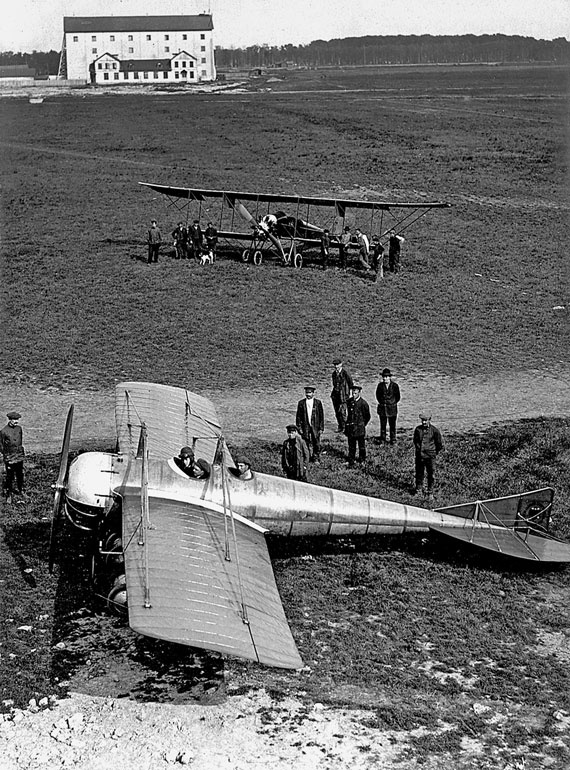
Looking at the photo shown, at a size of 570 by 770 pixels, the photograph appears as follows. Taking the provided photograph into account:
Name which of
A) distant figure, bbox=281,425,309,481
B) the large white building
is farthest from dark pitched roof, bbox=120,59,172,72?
distant figure, bbox=281,425,309,481

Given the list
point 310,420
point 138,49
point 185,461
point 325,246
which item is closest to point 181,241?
point 325,246

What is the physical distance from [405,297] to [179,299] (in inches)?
265

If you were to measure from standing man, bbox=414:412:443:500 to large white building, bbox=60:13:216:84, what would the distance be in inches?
4201

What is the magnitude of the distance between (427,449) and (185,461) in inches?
182

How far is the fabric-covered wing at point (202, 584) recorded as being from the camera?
29.6ft

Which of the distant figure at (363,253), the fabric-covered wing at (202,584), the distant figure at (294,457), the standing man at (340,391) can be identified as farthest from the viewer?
the distant figure at (363,253)

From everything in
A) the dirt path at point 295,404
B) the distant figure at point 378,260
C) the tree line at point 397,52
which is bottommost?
the dirt path at point 295,404

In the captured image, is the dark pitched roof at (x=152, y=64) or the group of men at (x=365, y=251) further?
the dark pitched roof at (x=152, y=64)

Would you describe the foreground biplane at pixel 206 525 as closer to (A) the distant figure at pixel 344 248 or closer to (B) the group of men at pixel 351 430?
(B) the group of men at pixel 351 430

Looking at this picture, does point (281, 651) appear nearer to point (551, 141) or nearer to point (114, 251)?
point (114, 251)

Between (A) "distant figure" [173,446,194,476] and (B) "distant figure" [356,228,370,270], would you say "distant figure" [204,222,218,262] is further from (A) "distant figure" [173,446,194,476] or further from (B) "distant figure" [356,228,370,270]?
(A) "distant figure" [173,446,194,476]

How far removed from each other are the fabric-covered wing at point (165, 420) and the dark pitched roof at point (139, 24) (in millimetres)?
103776

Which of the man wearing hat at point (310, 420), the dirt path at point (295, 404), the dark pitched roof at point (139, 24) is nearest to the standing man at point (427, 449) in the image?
the man wearing hat at point (310, 420)

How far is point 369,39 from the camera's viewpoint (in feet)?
572
